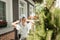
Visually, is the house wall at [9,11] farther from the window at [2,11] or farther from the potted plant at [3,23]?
the potted plant at [3,23]

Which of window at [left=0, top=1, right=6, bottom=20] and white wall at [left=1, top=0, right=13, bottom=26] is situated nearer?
window at [left=0, top=1, right=6, bottom=20]

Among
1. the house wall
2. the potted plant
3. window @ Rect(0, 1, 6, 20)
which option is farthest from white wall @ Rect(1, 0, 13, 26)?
the potted plant

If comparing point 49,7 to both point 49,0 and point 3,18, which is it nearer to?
point 49,0

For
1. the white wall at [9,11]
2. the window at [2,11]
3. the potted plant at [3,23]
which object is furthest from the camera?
the white wall at [9,11]

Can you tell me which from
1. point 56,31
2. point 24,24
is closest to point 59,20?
point 56,31

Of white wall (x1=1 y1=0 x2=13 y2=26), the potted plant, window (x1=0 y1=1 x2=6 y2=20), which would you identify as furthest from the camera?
white wall (x1=1 y1=0 x2=13 y2=26)

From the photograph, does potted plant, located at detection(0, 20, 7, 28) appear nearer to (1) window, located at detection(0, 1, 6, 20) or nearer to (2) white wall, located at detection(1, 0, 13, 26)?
(1) window, located at detection(0, 1, 6, 20)

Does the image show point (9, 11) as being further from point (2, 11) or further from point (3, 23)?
point (3, 23)

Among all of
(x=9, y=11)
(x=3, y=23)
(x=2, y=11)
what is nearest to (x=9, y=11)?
(x=9, y=11)

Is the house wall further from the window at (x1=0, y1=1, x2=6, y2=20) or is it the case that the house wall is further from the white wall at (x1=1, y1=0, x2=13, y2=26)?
the window at (x1=0, y1=1, x2=6, y2=20)

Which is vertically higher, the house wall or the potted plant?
the house wall

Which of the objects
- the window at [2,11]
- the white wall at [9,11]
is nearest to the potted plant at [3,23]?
the window at [2,11]

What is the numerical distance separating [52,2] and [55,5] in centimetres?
7

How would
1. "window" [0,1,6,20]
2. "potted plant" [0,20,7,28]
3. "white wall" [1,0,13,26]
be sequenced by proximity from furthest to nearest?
1. "white wall" [1,0,13,26]
2. "window" [0,1,6,20]
3. "potted plant" [0,20,7,28]
